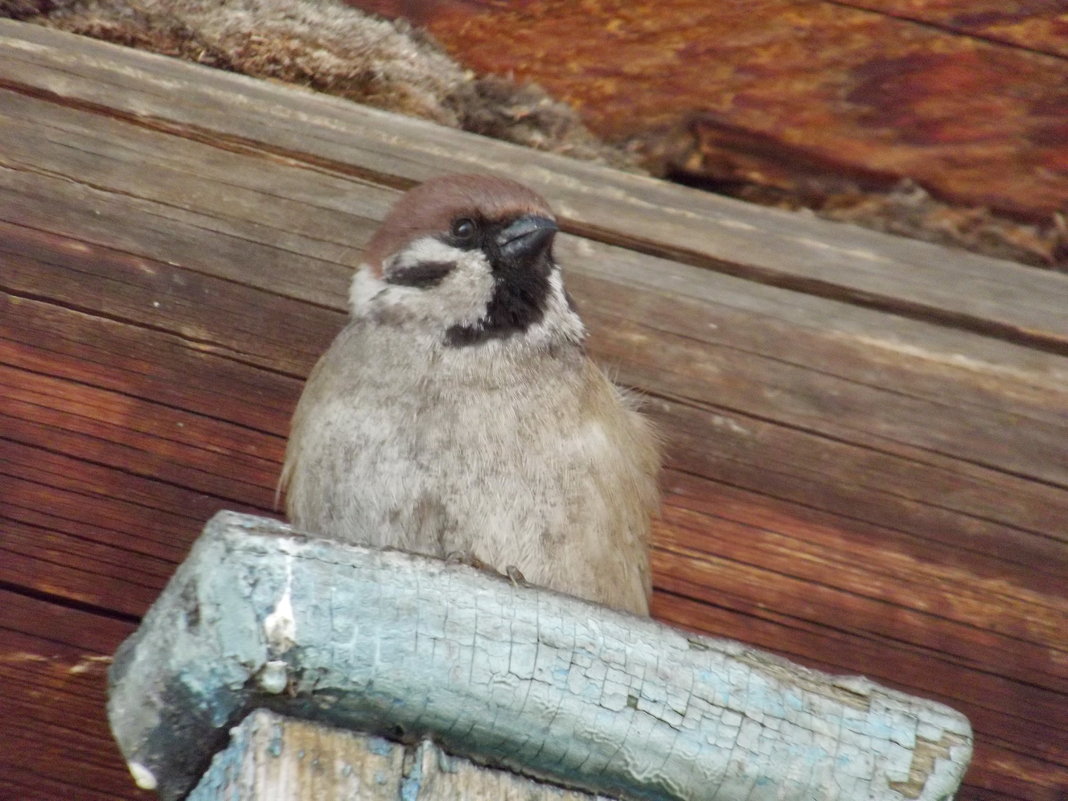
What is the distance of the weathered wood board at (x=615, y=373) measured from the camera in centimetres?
226

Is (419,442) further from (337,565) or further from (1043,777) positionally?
(1043,777)

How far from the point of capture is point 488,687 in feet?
4.43

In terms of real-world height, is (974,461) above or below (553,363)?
below

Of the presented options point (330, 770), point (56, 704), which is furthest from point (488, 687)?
point (56, 704)

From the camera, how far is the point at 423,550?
2082 millimetres

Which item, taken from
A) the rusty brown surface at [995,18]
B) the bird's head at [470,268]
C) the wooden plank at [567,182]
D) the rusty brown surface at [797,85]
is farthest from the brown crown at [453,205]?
the rusty brown surface at [995,18]

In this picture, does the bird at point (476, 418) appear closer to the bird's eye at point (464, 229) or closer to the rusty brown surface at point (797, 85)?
the bird's eye at point (464, 229)

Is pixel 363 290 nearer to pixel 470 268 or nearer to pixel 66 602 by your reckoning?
pixel 470 268

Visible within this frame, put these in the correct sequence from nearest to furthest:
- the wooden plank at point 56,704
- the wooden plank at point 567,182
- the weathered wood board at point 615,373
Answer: the wooden plank at point 56,704, the weathered wood board at point 615,373, the wooden plank at point 567,182

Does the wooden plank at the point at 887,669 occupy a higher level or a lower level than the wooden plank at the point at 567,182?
lower

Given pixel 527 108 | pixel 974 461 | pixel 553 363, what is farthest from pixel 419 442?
pixel 974 461

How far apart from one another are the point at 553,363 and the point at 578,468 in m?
0.23

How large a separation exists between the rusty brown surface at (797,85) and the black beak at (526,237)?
0.49 meters

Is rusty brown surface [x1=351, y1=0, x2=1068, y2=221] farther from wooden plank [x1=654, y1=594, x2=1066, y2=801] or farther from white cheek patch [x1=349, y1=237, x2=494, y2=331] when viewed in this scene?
wooden plank [x1=654, y1=594, x2=1066, y2=801]
